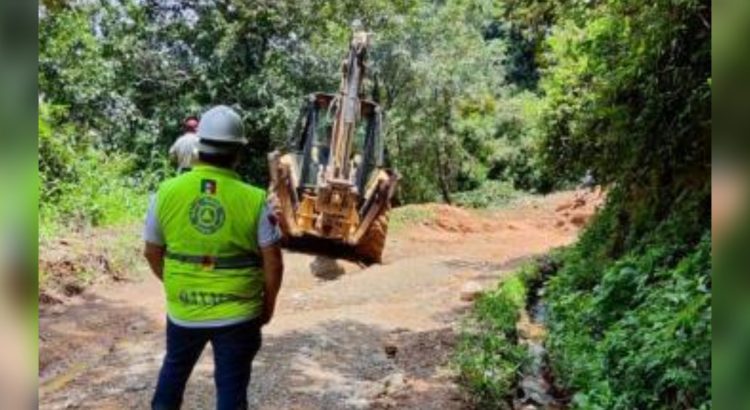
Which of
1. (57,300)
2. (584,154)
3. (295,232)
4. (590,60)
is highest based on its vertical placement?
(590,60)

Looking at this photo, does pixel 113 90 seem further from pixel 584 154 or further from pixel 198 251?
pixel 198 251

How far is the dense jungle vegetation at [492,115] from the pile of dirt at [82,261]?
493mm

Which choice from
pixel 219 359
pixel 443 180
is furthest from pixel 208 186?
pixel 443 180

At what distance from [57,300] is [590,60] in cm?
634

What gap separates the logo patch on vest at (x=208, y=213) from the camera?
3.35 m

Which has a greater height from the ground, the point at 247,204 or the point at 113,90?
the point at 113,90

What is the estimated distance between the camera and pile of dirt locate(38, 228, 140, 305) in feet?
32.3

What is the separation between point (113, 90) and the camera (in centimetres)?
1817

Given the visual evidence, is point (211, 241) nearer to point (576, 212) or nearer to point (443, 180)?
point (576, 212)

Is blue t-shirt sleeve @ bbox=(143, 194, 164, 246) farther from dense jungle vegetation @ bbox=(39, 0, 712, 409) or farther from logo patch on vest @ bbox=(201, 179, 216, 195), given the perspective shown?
dense jungle vegetation @ bbox=(39, 0, 712, 409)

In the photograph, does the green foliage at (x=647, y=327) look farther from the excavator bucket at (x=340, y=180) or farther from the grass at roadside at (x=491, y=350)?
the excavator bucket at (x=340, y=180)

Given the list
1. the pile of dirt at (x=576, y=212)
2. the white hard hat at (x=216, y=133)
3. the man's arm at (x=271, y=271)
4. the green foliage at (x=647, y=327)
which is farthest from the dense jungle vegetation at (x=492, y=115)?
the pile of dirt at (x=576, y=212)

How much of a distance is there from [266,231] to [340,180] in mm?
7191

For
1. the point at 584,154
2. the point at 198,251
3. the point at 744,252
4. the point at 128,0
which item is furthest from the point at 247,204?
the point at 128,0
